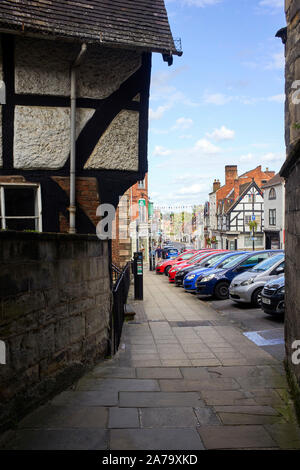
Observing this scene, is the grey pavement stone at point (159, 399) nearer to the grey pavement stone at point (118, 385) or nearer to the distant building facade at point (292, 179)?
the grey pavement stone at point (118, 385)

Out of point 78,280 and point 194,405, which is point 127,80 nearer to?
point 78,280

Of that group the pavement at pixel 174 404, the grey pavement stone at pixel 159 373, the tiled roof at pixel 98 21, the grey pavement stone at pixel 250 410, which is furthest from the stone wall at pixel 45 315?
the tiled roof at pixel 98 21

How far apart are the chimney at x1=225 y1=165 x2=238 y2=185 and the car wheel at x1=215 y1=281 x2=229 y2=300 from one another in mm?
45908

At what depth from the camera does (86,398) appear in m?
5.00

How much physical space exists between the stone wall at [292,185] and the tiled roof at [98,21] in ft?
9.82

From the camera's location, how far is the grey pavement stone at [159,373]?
19.8 ft

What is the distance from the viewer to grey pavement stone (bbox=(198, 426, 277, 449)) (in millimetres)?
3787

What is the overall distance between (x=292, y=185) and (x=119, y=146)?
13.4 feet

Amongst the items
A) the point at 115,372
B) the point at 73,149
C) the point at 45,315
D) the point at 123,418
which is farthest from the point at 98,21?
the point at 123,418

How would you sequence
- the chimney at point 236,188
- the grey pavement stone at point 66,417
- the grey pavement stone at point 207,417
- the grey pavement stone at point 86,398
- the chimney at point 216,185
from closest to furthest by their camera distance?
the grey pavement stone at point 66,417 → the grey pavement stone at point 207,417 → the grey pavement stone at point 86,398 → the chimney at point 236,188 → the chimney at point 216,185

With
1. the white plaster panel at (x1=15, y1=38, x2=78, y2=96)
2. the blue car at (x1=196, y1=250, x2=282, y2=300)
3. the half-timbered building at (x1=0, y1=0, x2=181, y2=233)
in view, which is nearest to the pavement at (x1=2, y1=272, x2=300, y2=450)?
the half-timbered building at (x1=0, y1=0, x2=181, y2=233)

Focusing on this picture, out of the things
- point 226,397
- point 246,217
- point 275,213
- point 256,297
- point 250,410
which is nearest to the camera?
point 250,410

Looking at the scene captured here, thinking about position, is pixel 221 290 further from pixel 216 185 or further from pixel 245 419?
pixel 216 185
